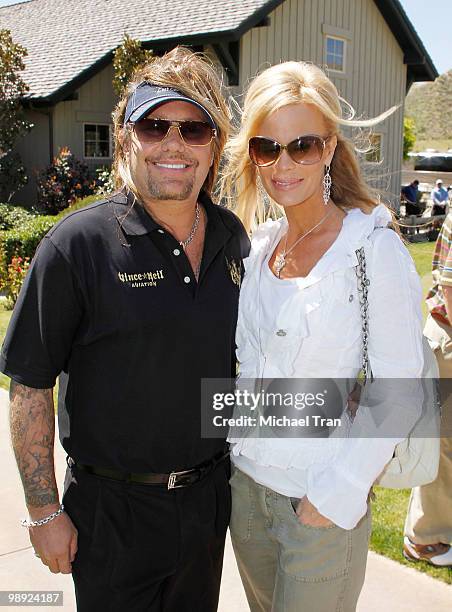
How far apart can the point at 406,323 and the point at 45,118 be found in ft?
55.0

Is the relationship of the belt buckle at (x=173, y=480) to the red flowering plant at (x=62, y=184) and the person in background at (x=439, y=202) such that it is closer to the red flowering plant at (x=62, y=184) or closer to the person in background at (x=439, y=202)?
the red flowering plant at (x=62, y=184)

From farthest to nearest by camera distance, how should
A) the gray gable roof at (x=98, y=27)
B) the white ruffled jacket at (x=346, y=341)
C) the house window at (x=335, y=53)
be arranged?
the house window at (x=335, y=53), the gray gable roof at (x=98, y=27), the white ruffled jacket at (x=346, y=341)

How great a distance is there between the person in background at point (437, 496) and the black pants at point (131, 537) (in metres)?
1.61

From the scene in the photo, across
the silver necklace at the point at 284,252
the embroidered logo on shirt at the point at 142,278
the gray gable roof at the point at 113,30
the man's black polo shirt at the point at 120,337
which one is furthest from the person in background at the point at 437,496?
the gray gable roof at the point at 113,30

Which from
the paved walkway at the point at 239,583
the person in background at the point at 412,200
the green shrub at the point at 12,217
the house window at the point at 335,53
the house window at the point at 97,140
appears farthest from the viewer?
the person in background at the point at 412,200

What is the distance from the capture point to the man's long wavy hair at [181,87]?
2471 mm

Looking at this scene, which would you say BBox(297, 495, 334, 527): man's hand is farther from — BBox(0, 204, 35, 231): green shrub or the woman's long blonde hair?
BBox(0, 204, 35, 231): green shrub

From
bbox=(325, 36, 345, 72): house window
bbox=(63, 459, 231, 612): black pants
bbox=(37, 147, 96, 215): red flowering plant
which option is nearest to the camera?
bbox=(63, 459, 231, 612): black pants

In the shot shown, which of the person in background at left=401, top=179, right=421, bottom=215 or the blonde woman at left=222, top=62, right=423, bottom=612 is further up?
the person in background at left=401, top=179, right=421, bottom=215

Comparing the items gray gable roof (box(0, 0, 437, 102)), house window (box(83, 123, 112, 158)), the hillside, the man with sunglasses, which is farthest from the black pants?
the hillside

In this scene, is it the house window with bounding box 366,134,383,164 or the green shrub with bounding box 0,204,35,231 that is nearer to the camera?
the house window with bounding box 366,134,383,164

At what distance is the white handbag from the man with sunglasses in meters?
0.53

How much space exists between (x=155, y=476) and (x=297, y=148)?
4.06ft

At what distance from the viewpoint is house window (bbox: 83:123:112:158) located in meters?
17.7
